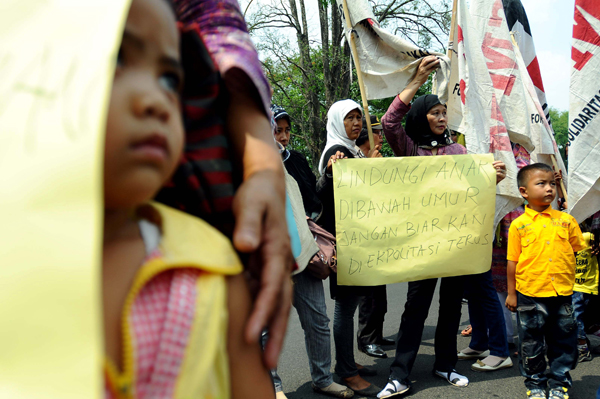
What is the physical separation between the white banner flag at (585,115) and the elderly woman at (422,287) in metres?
0.53

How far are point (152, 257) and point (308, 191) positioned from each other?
2632 millimetres

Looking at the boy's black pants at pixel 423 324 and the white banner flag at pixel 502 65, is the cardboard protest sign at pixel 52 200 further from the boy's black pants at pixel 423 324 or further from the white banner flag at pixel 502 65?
the white banner flag at pixel 502 65

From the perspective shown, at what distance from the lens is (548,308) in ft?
9.63

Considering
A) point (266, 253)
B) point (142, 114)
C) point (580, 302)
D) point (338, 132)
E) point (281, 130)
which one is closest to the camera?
point (142, 114)

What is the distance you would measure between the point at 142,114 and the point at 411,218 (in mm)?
2679

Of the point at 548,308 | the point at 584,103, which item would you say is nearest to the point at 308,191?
the point at 548,308

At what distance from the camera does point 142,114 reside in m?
0.55

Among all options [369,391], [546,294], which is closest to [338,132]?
[546,294]

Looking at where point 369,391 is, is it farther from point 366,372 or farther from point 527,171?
point 527,171

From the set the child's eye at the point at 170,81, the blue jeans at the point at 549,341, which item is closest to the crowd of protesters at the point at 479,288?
the blue jeans at the point at 549,341

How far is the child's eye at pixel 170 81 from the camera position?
0.62 meters

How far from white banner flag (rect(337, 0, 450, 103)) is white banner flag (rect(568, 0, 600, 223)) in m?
0.90

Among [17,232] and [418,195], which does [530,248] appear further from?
[17,232]

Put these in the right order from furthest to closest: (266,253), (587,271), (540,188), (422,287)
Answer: (587,271) → (422,287) → (540,188) → (266,253)
